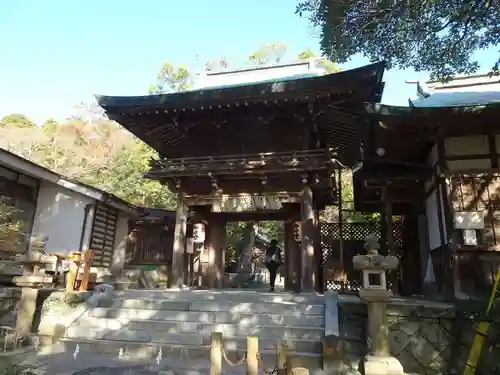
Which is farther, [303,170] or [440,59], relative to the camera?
[303,170]

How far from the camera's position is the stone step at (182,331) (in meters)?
6.85

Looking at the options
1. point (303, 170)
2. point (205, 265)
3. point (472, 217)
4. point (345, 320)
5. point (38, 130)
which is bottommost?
point (345, 320)

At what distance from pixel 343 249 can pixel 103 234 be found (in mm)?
9419

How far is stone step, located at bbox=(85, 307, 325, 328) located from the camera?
7.26m

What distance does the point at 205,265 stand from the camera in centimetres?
1312

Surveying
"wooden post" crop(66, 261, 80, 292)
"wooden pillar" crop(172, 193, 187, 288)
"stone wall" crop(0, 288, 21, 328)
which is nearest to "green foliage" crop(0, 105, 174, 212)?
"wooden pillar" crop(172, 193, 187, 288)

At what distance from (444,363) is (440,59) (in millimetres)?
7093

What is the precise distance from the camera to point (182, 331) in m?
7.30

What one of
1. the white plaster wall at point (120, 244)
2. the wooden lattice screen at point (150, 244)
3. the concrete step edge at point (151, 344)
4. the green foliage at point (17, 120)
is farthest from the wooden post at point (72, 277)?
the green foliage at point (17, 120)

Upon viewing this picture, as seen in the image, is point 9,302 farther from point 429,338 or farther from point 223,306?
point 429,338

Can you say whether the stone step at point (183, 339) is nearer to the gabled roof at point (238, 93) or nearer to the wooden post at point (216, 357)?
the wooden post at point (216, 357)

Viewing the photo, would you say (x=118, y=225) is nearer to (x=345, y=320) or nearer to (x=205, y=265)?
(x=205, y=265)

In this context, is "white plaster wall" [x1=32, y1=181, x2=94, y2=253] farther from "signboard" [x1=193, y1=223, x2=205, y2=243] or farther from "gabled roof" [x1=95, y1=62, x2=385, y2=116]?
"signboard" [x1=193, y1=223, x2=205, y2=243]

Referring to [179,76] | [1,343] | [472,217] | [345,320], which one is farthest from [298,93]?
[179,76]
